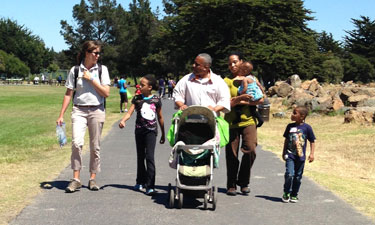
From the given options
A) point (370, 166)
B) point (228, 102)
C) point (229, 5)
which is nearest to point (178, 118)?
point (228, 102)

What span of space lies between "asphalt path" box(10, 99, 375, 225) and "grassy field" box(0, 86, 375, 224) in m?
0.25

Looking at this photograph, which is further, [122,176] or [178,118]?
[122,176]

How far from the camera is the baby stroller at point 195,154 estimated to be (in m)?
7.00

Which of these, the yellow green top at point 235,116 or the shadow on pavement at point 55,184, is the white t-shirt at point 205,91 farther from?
the shadow on pavement at point 55,184

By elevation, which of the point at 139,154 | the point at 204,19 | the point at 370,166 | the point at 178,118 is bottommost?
the point at 370,166

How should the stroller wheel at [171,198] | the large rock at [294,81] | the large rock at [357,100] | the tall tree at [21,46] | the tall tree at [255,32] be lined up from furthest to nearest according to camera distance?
1. the tall tree at [21,46]
2. the tall tree at [255,32]
3. the large rock at [294,81]
4. the large rock at [357,100]
5. the stroller wheel at [171,198]

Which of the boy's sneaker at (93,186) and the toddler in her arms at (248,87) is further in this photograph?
the boy's sneaker at (93,186)

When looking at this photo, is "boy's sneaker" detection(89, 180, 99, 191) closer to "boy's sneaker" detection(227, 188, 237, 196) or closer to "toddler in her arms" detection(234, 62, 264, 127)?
"boy's sneaker" detection(227, 188, 237, 196)

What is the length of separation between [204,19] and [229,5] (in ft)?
10.2

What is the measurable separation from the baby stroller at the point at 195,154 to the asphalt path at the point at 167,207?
8.9 inches

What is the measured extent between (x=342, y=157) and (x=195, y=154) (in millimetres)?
7879

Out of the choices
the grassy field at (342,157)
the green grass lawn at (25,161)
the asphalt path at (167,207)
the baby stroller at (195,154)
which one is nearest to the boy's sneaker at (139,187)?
the asphalt path at (167,207)

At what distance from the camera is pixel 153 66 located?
95250mm

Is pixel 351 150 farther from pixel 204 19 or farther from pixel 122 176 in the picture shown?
pixel 204 19
